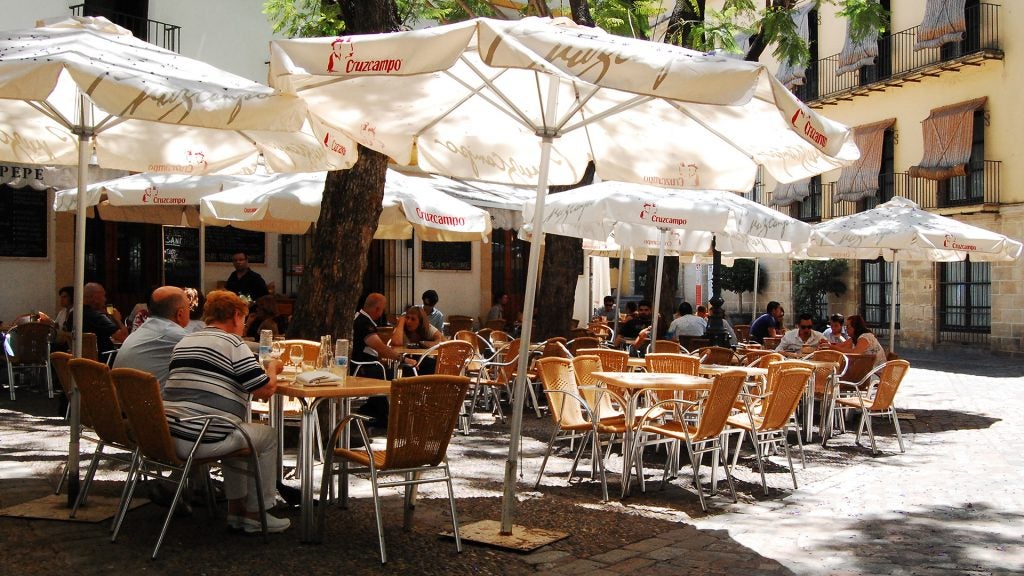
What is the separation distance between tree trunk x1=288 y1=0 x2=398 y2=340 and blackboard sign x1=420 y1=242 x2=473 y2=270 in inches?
→ 431

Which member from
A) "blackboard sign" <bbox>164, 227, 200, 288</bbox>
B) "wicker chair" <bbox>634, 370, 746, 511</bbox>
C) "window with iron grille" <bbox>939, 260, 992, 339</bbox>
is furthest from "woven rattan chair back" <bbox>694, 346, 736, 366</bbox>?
"window with iron grille" <bbox>939, 260, 992, 339</bbox>

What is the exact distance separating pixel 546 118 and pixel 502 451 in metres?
3.83

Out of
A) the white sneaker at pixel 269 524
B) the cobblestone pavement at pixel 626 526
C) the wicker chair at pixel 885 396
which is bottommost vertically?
the cobblestone pavement at pixel 626 526

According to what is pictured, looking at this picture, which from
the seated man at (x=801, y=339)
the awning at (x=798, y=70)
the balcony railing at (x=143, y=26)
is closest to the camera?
the seated man at (x=801, y=339)

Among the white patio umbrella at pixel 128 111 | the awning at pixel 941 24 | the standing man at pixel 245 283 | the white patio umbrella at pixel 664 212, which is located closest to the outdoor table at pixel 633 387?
the white patio umbrella at pixel 664 212

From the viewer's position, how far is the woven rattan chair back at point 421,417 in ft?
16.6

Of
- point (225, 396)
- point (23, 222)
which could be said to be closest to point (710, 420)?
point (225, 396)

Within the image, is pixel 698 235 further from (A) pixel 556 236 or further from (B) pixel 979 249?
(B) pixel 979 249

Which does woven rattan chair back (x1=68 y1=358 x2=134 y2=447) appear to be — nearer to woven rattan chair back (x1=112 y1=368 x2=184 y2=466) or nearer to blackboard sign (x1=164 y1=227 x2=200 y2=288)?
woven rattan chair back (x1=112 y1=368 x2=184 y2=466)

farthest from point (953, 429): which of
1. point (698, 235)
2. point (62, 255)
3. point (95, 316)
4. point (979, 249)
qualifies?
point (62, 255)

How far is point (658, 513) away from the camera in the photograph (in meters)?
6.59

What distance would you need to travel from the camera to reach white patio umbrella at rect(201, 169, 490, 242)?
34.3ft

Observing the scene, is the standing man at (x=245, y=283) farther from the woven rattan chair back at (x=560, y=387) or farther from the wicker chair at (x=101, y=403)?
the wicker chair at (x=101, y=403)

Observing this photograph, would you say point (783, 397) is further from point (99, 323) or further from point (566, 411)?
point (99, 323)
